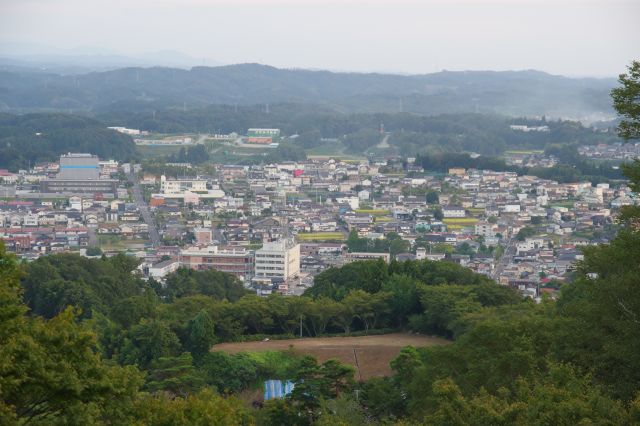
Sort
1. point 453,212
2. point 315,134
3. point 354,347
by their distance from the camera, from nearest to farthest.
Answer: point 354,347
point 453,212
point 315,134

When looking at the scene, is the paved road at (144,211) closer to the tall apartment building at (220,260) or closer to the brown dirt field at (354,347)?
the tall apartment building at (220,260)

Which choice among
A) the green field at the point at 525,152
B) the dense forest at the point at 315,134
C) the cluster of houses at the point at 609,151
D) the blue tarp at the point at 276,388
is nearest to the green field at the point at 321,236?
the dense forest at the point at 315,134

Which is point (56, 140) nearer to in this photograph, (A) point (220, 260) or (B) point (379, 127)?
(B) point (379, 127)

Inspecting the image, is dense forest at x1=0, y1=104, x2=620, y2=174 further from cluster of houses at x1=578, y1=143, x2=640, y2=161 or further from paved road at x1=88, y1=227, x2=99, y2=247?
paved road at x1=88, y1=227, x2=99, y2=247

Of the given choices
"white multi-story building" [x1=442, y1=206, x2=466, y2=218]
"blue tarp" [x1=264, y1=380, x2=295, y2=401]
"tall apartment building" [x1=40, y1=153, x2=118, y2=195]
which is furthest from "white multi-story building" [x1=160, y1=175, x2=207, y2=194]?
"blue tarp" [x1=264, y1=380, x2=295, y2=401]

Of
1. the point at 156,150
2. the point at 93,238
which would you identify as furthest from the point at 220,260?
the point at 156,150
